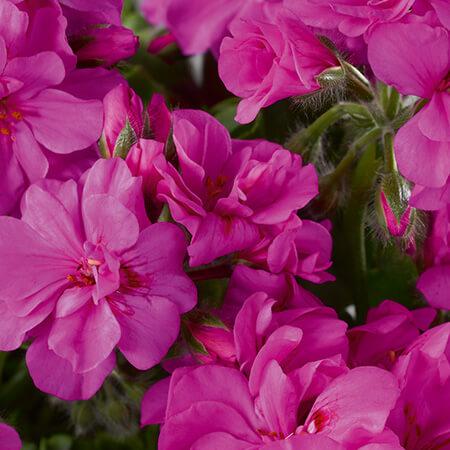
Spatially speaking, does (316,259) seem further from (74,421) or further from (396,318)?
(74,421)

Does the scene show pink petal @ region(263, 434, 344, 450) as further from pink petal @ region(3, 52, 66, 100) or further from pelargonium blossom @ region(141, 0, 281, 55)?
pelargonium blossom @ region(141, 0, 281, 55)

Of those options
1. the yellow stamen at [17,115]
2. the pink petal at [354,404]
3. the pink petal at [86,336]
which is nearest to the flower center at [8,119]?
the yellow stamen at [17,115]

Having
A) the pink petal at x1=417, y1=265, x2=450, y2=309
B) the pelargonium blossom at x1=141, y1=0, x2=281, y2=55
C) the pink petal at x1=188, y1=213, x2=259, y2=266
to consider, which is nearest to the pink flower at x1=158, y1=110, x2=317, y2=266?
the pink petal at x1=188, y1=213, x2=259, y2=266

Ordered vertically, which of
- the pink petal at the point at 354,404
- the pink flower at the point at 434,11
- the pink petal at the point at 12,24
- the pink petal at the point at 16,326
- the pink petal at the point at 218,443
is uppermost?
the pink flower at the point at 434,11

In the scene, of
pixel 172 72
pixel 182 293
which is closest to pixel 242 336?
pixel 182 293

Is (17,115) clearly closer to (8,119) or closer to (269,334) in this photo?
(8,119)

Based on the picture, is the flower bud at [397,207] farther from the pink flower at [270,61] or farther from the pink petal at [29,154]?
the pink petal at [29,154]
